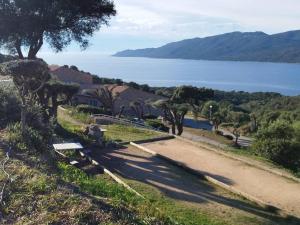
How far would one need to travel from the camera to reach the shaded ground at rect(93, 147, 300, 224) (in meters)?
11.8

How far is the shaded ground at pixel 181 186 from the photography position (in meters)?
11.8

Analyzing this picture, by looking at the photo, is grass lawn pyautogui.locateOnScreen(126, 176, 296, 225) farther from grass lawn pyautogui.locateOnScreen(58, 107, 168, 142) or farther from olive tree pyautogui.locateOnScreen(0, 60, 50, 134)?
grass lawn pyautogui.locateOnScreen(58, 107, 168, 142)

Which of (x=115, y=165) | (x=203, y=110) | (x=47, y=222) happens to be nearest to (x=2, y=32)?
(x=115, y=165)

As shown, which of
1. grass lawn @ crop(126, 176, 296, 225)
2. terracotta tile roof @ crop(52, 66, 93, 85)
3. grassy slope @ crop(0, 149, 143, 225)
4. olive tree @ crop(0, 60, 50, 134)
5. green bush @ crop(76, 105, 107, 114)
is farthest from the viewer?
terracotta tile roof @ crop(52, 66, 93, 85)

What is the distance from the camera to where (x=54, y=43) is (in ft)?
74.8

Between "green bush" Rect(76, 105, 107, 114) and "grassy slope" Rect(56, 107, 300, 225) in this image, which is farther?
"green bush" Rect(76, 105, 107, 114)

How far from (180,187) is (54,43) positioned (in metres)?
11.5

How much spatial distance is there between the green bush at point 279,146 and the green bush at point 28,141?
11.1 m

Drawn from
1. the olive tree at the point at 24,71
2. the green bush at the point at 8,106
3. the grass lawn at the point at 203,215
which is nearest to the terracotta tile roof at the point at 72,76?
the green bush at the point at 8,106

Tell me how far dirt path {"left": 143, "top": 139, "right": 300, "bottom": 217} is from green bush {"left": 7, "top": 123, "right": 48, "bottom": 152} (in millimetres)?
5889

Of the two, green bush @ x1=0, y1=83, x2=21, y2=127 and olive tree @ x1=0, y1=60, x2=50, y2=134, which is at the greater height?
olive tree @ x1=0, y1=60, x2=50, y2=134

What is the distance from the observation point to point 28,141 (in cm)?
1162

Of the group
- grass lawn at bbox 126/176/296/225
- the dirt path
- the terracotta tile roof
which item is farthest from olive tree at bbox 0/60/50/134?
the terracotta tile roof

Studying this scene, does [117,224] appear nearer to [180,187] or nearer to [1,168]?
[1,168]
